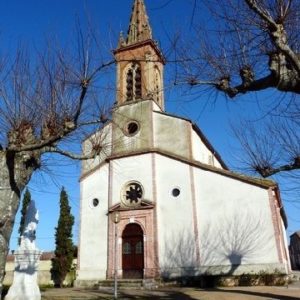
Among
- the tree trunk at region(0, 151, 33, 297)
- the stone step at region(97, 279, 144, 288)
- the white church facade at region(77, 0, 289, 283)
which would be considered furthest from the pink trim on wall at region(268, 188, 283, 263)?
the tree trunk at region(0, 151, 33, 297)

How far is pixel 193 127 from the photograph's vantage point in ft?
75.9

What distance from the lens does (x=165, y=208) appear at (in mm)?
21062

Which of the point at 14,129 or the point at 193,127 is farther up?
the point at 193,127

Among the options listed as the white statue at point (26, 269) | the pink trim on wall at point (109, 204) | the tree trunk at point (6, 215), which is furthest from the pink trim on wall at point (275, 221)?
the tree trunk at point (6, 215)

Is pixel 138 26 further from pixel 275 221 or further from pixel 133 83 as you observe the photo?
pixel 275 221

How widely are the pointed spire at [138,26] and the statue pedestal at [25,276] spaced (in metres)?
18.4

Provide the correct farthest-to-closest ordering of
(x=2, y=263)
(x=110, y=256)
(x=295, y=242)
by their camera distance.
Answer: (x=295, y=242), (x=110, y=256), (x=2, y=263)

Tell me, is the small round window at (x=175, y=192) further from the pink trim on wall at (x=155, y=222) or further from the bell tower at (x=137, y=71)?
the bell tower at (x=137, y=71)

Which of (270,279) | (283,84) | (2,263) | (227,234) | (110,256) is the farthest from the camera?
(110,256)

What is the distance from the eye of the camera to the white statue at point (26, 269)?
10953mm

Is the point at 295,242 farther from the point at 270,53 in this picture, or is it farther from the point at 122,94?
the point at 270,53

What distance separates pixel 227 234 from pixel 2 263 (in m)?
13.1

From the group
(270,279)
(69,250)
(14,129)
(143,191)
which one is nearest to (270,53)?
(14,129)

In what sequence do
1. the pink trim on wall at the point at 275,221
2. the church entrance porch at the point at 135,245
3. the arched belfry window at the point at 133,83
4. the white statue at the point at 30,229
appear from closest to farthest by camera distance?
the white statue at the point at 30,229 → the pink trim on wall at the point at 275,221 → the church entrance porch at the point at 135,245 → the arched belfry window at the point at 133,83
